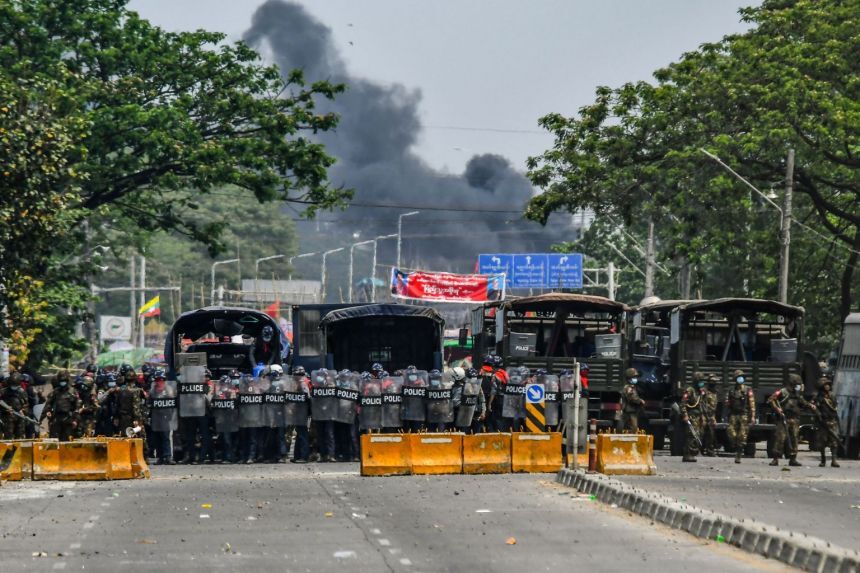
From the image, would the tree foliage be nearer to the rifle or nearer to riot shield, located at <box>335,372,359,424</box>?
the rifle

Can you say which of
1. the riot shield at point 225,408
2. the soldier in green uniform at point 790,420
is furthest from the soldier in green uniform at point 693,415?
the riot shield at point 225,408

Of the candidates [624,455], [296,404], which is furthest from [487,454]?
[296,404]

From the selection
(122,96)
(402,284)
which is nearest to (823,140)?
(122,96)

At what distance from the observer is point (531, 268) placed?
276 ft

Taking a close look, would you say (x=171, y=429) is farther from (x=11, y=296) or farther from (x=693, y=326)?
(x=693, y=326)

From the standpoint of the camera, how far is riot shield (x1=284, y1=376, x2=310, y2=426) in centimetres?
2945

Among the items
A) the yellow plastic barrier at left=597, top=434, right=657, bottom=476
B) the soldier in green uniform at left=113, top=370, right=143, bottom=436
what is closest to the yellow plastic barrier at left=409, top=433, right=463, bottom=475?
the yellow plastic barrier at left=597, top=434, right=657, bottom=476

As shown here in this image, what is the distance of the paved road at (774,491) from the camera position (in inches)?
739

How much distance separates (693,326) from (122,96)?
16.5 meters

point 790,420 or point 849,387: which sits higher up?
point 849,387

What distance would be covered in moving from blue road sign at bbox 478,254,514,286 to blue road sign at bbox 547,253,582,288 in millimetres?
2095

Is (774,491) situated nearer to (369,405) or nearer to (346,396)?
(369,405)

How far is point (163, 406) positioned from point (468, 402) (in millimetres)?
5726

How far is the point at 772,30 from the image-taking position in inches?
1802
